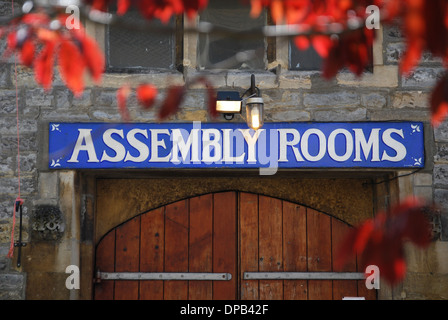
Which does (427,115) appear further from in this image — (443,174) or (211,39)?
(211,39)

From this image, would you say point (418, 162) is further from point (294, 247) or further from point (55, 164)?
point (55, 164)

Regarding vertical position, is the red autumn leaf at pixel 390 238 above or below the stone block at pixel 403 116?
below

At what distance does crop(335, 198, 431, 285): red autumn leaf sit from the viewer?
5.88 feet

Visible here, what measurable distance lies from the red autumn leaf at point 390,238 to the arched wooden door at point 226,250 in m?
3.15

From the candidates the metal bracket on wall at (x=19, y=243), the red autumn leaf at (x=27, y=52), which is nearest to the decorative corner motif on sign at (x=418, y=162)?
the metal bracket on wall at (x=19, y=243)

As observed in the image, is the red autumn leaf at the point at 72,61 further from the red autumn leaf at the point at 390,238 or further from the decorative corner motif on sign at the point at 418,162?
the decorative corner motif on sign at the point at 418,162

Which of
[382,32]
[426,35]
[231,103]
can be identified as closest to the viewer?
[426,35]

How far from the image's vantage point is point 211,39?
503 centimetres

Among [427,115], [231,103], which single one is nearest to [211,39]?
[231,103]

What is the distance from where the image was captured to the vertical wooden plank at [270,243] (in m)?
4.97

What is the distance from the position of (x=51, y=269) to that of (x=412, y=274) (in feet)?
9.11

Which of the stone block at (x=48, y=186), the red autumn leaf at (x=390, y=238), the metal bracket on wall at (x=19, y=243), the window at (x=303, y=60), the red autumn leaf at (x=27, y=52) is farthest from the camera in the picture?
the window at (x=303, y=60)

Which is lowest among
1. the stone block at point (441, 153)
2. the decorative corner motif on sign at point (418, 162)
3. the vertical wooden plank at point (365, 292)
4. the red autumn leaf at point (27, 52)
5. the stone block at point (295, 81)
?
the vertical wooden plank at point (365, 292)

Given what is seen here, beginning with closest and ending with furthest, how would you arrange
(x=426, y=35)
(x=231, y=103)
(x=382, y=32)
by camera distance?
(x=426, y=35)
(x=231, y=103)
(x=382, y=32)
